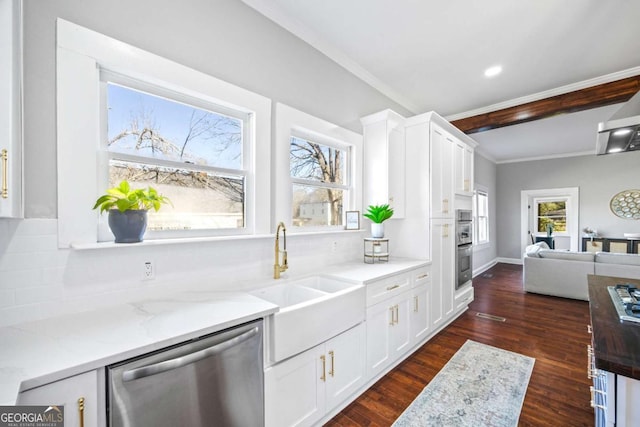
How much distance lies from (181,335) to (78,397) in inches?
12.8

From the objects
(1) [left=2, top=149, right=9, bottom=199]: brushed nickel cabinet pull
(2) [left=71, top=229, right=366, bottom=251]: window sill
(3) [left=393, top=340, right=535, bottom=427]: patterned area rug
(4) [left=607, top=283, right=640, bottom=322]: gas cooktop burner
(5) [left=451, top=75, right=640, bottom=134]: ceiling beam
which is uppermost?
(5) [left=451, top=75, right=640, bottom=134]: ceiling beam

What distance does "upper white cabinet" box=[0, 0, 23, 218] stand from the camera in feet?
3.22

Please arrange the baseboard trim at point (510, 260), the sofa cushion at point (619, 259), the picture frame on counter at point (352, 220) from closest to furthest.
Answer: the picture frame on counter at point (352, 220) < the sofa cushion at point (619, 259) < the baseboard trim at point (510, 260)

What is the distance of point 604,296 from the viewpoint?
173 centimetres

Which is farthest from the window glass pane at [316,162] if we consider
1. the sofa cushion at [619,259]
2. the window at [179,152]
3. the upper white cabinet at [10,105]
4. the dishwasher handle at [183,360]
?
the sofa cushion at [619,259]

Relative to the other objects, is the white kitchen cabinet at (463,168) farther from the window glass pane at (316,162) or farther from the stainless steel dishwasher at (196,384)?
the stainless steel dishwasher at (196,384)

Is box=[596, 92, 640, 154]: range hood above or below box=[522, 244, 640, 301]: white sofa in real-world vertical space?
above

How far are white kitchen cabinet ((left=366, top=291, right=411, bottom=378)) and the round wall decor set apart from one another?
7.19m

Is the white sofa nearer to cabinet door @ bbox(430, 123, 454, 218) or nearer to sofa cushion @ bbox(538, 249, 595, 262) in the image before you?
sofa cushion @ bbox(538, 249, 595, 262)

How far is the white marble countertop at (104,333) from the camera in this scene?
0.83 metres

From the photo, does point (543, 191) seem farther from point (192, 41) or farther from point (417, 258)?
point (192, 41)

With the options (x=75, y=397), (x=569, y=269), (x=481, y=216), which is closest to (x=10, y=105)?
(x=75, y=397)

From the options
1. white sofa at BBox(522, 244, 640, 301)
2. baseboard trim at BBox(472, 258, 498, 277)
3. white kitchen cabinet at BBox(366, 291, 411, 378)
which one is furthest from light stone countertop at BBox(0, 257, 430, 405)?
baseboard trim at BBox(472, 258, 498, 277)

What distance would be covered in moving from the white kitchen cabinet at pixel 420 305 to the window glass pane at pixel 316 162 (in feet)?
4.21
